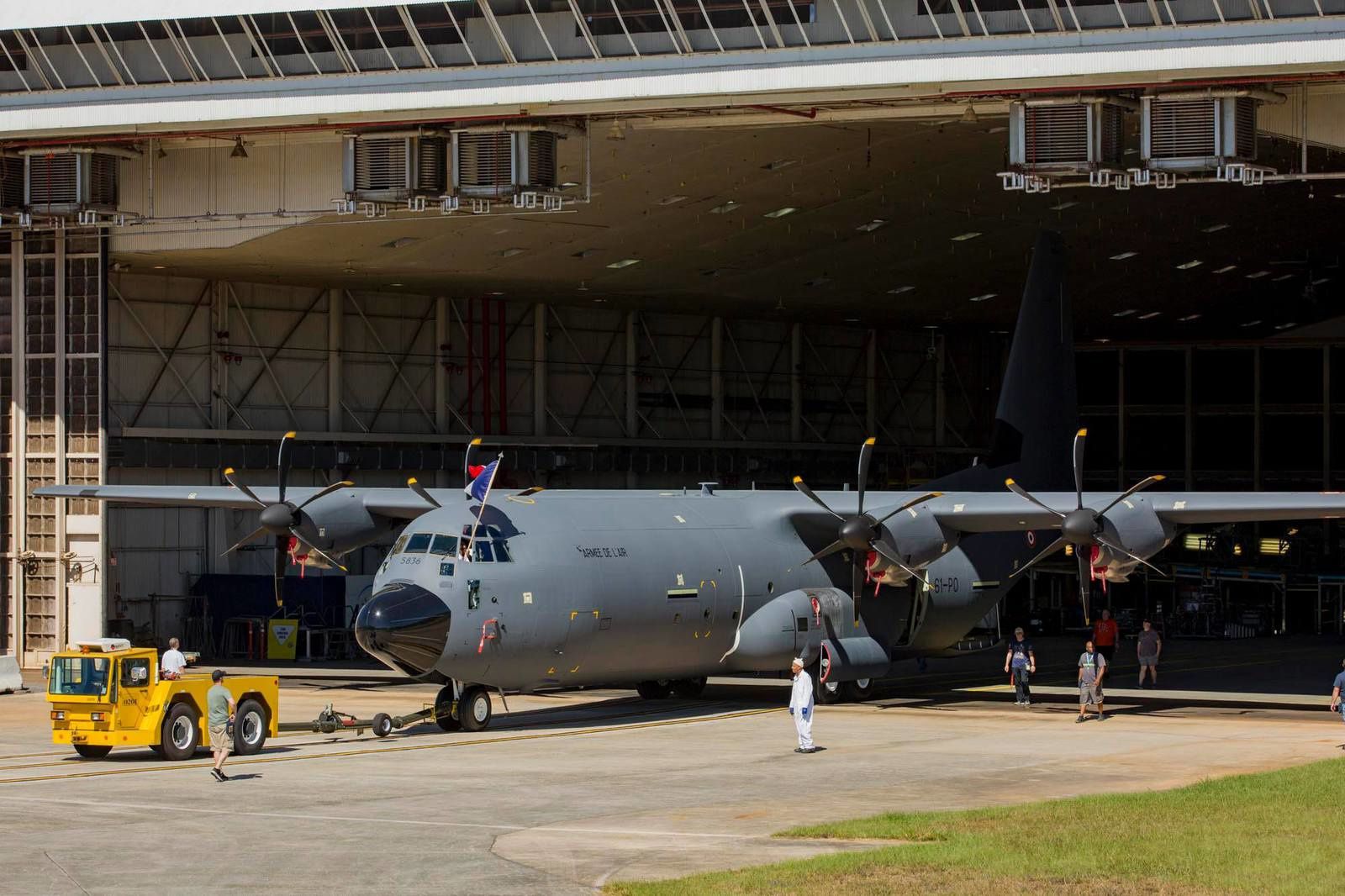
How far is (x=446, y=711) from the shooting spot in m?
27.3

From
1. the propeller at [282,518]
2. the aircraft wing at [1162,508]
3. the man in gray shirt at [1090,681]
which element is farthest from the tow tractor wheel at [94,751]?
the man in gray shirt at [1090,681]

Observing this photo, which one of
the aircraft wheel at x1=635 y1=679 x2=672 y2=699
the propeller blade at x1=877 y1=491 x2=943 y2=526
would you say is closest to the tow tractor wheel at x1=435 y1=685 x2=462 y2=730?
the aircraft wheel at x1=635 y1=679 x2=672 y2=699

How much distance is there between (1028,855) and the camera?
1605 centimetres

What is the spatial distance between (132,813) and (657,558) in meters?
12.0

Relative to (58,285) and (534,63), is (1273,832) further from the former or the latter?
Answer: (58,285)

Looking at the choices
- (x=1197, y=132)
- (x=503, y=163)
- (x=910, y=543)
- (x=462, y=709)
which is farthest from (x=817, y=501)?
(x=503, y=163)

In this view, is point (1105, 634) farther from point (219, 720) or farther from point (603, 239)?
point (219, 720)

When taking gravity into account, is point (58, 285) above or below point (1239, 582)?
above

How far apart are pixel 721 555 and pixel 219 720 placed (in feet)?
36.9

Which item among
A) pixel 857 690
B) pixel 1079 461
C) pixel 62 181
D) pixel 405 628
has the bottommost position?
pixel 857 690

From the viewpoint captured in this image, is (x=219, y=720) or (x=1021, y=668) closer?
(x=219, y=720)

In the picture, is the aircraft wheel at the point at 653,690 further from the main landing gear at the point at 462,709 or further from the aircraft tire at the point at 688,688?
the main landing gear at the point at 462,709

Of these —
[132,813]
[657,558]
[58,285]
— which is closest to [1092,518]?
[657,558]

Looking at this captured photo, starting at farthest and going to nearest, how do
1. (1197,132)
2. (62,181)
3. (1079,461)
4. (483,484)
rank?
(62,181) → (1197,132) → (1079,461) → (483,484)
